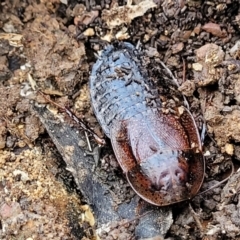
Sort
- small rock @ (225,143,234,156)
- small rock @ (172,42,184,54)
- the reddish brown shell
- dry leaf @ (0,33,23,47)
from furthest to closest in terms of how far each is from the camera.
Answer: dry leaf @ (0,33,23,47)
small rock @ (172,42,184,54)
small rock @ (225,143,234,156)
the reddish brown shell

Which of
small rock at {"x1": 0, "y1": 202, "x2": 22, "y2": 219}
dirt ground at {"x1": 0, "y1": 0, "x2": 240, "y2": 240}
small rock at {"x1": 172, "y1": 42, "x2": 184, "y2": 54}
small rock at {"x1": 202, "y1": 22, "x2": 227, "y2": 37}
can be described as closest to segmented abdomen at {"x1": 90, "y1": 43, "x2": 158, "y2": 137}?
dirt ground at {"x1": 0, "y1": 0, "x2": 240, "y2": 240}

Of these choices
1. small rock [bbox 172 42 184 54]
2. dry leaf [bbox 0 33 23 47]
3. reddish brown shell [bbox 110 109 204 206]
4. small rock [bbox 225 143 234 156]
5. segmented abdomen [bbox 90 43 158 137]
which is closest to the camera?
reddish brown shell [bbox 110 109 204 206]

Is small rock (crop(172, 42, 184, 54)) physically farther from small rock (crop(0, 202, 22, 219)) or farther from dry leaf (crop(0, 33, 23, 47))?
small rock (crop(0, 202, 22, 219))

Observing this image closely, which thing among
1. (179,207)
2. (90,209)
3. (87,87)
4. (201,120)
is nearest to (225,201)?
(179,207)

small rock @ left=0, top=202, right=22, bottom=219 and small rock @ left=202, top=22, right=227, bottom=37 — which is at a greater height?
small rock @ left=202, top=22, right=227, bottom=37

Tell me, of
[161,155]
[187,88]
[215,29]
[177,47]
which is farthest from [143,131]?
[215,29]

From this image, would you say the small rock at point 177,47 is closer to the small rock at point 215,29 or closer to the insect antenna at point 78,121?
the small rock at point 215,29
